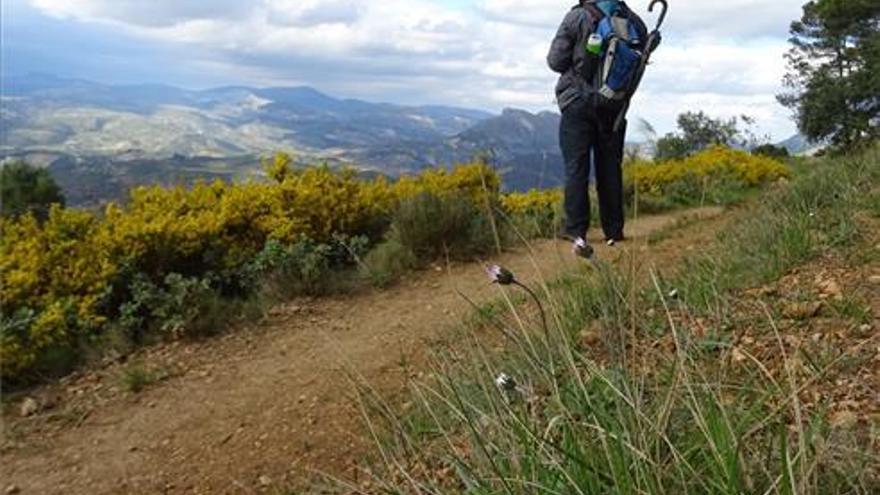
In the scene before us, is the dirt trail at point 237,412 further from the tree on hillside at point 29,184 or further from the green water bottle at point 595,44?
the tree on hillside at point 29,184

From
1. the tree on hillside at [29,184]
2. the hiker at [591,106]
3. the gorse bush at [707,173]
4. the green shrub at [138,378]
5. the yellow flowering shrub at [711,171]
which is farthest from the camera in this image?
the tree on hillside at [29,184]

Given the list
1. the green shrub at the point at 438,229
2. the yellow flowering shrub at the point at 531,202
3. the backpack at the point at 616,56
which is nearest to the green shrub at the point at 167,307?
the green shrub at the point at 438,229

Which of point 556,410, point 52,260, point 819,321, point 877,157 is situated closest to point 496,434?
point 556,410

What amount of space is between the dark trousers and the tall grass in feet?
9.05

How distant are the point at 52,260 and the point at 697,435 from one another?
15.8 ft

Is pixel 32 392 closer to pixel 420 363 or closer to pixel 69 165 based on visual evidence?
pixel 420 363

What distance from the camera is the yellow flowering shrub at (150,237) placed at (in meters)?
5.24

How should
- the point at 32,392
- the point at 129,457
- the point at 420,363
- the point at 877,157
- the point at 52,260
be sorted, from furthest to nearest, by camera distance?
the point at 877,157, the point at 52,260, the point at 32,392, the point at 420,363, the point at 129,457

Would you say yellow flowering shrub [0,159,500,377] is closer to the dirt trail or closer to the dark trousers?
the dirt trail

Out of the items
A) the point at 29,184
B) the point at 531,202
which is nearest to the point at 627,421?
the point at 531,202

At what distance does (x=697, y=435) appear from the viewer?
1.88m

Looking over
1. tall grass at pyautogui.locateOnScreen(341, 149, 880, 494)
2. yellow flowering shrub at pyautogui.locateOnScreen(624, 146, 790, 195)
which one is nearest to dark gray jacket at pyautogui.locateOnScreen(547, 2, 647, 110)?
tall grass at pyautogui.locateOnScreen(341, 149, 880, 494)

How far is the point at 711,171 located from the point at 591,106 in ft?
23.6

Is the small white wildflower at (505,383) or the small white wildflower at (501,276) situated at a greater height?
the small white wildflower at (501,276)
